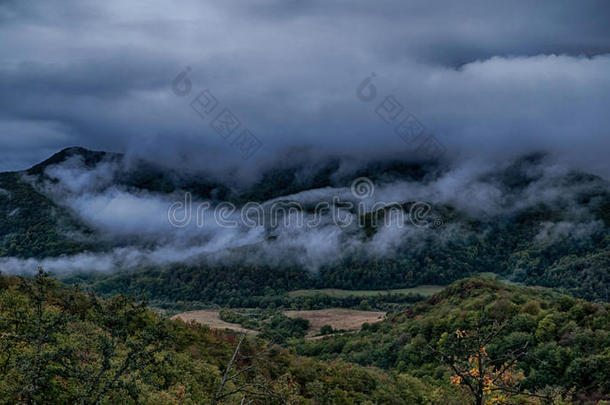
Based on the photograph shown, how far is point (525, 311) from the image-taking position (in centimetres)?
5762

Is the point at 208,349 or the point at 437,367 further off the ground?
the point at 208,349

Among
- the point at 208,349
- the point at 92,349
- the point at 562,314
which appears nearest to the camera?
the point at 92,349

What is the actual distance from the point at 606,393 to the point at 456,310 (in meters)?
31.4

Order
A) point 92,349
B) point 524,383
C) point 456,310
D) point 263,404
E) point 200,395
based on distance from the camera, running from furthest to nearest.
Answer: point 456,310, point 524,383, point 263,404, point 200,395, point 92,349

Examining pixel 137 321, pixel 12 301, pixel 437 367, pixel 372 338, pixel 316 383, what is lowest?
pixel 372 338

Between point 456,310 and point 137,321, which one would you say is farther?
point 456,310

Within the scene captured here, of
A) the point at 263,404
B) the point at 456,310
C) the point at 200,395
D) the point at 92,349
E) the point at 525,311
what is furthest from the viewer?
the point at 456,310

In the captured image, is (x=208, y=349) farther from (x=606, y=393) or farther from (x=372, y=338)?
(x=372, y=338)

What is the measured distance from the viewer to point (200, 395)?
24.5 metres

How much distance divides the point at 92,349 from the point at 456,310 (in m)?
59.0

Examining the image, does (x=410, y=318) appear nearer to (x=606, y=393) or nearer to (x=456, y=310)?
(x=456, y=310)

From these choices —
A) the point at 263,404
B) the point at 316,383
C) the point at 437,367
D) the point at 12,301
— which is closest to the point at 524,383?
the point at 437,367

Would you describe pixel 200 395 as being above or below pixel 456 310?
above

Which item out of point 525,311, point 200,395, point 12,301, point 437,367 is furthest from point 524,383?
point 12,301
